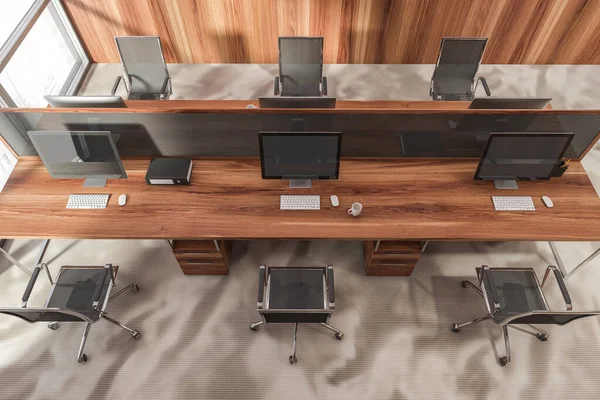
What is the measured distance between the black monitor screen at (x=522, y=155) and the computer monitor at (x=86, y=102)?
8.40 feet

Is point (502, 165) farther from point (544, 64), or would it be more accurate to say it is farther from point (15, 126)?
point (15, 126)

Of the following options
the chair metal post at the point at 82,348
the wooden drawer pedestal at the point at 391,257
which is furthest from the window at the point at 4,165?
the wooden drawer pedestal at the point at 391,257

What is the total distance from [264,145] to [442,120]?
4.31 feet

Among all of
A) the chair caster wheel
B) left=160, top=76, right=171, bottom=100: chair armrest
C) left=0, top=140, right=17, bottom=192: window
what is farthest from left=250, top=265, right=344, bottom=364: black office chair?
left=0, top=140, right=17, bottom=192: window

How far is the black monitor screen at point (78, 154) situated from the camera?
103 inches

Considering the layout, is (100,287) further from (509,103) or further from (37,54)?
(509,103)

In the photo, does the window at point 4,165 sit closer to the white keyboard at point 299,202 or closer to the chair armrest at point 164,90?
the chair armrest at point 164,90

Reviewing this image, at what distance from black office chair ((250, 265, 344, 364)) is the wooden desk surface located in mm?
302

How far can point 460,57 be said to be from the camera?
387 cm

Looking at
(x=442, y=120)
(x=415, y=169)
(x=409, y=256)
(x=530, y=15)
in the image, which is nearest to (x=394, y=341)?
(x=409, y=256)

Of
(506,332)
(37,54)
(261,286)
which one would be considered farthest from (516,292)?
(37,54)

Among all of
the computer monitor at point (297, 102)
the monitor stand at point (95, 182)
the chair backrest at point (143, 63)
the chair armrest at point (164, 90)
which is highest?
the chair backrest at point (143, 63)

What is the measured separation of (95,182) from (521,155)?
2.97m

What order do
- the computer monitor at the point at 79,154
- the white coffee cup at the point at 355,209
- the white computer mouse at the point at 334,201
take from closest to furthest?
the computer monitor at the point at 79,154
the white coffee cup at the point at 355,209
the white computer mouse at the point at 334,201
